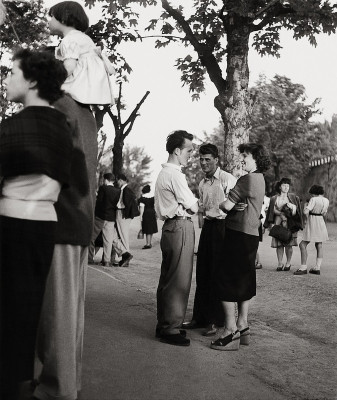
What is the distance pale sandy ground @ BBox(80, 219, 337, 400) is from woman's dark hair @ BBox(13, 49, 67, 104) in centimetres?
192

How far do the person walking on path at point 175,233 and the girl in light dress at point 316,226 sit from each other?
723 cm

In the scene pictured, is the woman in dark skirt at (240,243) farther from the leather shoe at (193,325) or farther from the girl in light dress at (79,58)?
the girl in light dress at (79,58)

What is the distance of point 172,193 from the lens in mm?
6359

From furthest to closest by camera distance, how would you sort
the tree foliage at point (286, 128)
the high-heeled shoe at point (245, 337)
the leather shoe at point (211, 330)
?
1. the tree foliage at point (286, 128)
2. the leather shoe at point (211, 330)
3. the high-heeled shoe at point (245, 337)

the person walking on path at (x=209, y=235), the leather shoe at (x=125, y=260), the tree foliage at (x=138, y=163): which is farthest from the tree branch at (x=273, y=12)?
the tree foliage at (x=138, y=163)

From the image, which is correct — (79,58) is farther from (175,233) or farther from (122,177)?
(122,177)

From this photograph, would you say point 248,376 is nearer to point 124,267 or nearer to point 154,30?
point 124,267

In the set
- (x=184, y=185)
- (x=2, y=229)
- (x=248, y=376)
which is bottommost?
(x=248, y=376)

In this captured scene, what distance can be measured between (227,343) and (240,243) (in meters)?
0.89

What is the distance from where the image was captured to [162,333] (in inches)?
245

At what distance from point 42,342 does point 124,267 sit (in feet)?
33.0

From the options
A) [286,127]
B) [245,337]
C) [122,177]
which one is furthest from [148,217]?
[286,127]

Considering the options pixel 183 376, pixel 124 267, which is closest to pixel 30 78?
pixel 183 376

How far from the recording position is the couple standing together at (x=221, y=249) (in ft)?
20.2
